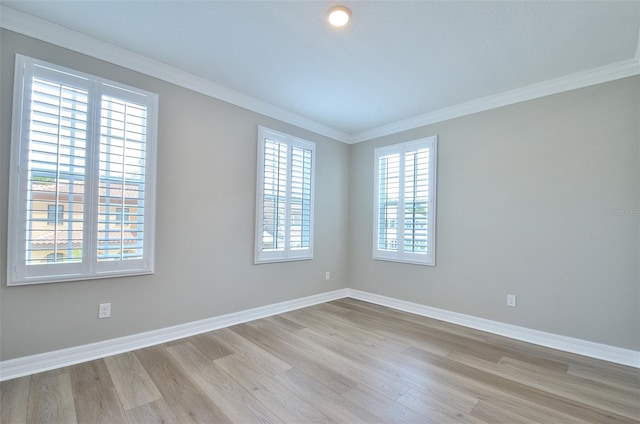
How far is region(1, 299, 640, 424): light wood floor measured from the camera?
70.9 inches

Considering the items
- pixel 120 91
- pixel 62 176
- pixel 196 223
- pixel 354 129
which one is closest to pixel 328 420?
pixel 196 223

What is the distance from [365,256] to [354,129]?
202 centimetres

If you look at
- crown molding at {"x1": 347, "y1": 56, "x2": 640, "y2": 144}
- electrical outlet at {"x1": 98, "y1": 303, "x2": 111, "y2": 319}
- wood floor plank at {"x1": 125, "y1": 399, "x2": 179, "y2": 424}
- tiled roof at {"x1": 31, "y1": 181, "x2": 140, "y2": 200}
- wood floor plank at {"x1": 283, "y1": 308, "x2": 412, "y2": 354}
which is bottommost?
wood floor plank at {"x1": 283, "y1": 308, "x2": 412, "y2": 354}

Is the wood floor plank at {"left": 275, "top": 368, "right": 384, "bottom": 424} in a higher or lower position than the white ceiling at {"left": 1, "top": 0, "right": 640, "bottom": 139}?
lower

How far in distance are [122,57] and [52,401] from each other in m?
2.72

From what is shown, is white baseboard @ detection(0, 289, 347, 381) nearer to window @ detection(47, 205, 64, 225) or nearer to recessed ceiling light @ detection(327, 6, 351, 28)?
window @ detection(47, 205, 64, 225)

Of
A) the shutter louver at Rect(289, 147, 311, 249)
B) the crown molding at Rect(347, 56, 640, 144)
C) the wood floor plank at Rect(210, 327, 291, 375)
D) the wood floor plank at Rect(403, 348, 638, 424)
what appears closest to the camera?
the wood floor plank at Rect(403, 348, 638, 424)

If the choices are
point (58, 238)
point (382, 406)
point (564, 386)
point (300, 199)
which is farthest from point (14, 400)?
point (564, 386)

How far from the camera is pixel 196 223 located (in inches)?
122

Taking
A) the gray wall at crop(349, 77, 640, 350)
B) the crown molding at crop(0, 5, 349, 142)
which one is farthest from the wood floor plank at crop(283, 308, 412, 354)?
the crown molding at crop(0, 5, 349, 142)

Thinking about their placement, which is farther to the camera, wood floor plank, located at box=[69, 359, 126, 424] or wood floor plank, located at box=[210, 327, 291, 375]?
wood floor plank, located at box=[210, 327, 291, 375]

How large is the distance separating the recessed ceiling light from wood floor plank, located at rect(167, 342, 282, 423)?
270cm

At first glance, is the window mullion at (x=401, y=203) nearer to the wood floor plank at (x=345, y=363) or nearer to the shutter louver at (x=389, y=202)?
the shutter louver at (x=389, y=202)

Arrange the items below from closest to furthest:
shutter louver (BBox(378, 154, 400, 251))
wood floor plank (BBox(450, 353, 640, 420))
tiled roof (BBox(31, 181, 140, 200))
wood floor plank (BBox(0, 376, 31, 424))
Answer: wood floor plank (BBox(0, 376, 31, 424)) < wood floor plank (BBox(450, 353, 640, 420)) < tiled roof (BBox(31, 181, 140, 200)) < shutter louver (BBox(378, 154, 400, 251))
